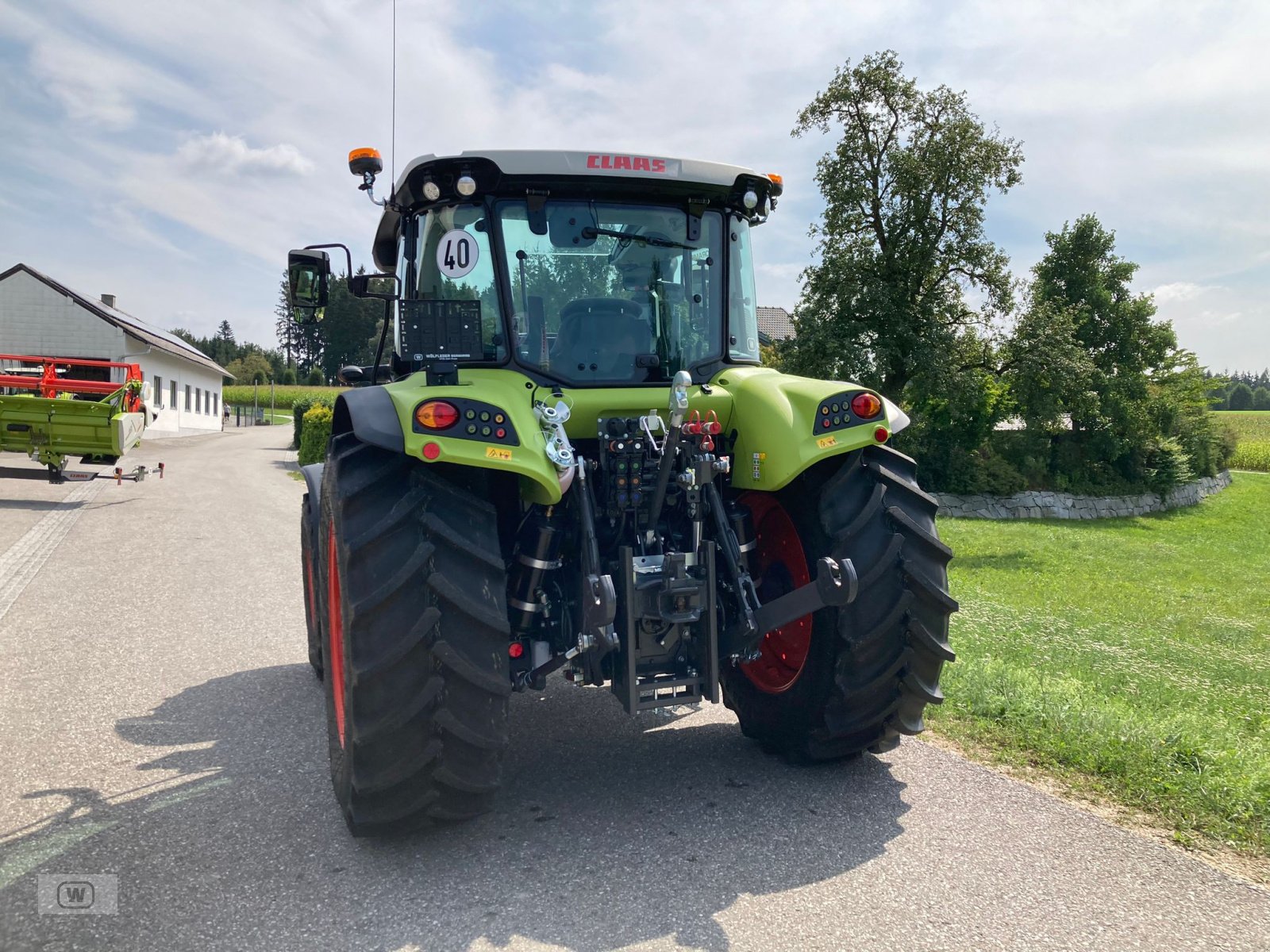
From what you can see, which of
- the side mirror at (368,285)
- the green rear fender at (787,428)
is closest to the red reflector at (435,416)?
the green rear fender at (787,428)

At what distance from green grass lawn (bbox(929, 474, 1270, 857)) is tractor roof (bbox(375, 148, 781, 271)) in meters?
3.02

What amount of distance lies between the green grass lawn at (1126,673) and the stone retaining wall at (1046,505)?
14.4 feet

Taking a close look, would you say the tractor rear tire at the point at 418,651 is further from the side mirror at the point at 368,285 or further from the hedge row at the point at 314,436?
the hedge row at the point at 314,436

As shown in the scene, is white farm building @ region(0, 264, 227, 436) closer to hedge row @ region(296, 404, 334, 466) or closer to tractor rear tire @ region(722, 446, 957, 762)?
hedge row @ region(296, 404, 334, 466)

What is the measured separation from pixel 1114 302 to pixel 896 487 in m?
25.8

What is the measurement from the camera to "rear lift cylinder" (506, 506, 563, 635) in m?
3.54

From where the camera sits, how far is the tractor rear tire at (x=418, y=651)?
10.0 ft

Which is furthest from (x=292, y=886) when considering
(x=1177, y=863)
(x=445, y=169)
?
(x=1177, y=863)

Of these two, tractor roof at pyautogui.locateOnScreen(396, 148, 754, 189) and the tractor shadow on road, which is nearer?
the tractor shadow on road

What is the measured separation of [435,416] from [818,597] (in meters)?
1.54

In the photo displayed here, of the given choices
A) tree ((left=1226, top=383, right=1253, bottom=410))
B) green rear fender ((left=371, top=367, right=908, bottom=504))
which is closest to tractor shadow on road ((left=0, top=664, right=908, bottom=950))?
green rear fender ((left=371, top=367, right=908, bottom=504))

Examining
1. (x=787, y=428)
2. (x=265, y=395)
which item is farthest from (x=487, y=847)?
(x=265, y=395)

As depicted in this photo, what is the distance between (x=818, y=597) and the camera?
11.0 ft

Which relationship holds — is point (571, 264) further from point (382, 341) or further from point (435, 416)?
point (382, 341)
